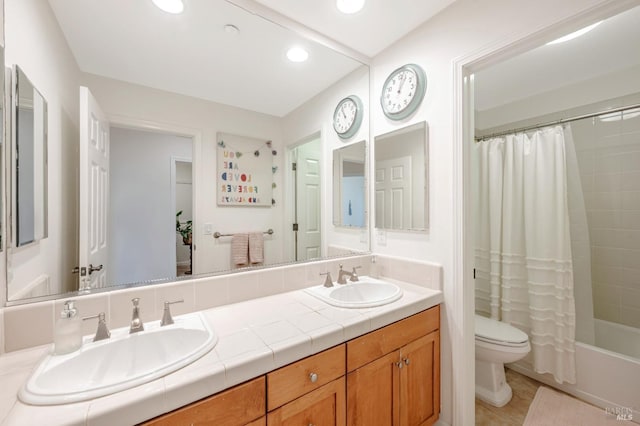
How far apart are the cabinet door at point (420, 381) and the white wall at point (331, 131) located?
2.46 ft

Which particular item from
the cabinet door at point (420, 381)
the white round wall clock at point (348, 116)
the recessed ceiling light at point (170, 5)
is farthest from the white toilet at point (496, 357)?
the recessed ceiling light at point (170, 5)

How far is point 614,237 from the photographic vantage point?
2119mm

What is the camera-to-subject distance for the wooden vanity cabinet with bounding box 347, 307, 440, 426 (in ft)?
3.44

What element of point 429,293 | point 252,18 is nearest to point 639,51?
point 429,293

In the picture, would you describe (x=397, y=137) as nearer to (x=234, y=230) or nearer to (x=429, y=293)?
(x=429, y=293)

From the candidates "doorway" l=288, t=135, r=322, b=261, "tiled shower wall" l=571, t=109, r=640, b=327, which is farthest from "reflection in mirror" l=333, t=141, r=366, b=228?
"tiled shower wall" l=571, t=109, r=640, b=327

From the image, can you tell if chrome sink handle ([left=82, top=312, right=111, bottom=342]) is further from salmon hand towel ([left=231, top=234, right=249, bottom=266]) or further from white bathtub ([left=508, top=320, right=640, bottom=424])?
white bathtub ([left=508, top=320, right=640, bottom=424])

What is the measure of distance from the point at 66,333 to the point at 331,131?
1685 millimetres

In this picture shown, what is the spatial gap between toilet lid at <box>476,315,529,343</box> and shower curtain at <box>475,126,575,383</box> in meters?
0.23

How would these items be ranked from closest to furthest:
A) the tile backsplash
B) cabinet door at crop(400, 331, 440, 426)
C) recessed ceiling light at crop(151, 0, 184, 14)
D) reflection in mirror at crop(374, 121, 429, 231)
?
the tile backsplash, recessed ceiling light at crop(151, 0, 184, 14), cabinet door at crop(400, 331, 440, 426), reflection in mirror at crop(374, 121, 429, 231)

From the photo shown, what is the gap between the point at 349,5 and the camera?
143cm

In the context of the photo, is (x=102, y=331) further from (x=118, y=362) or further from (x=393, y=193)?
(x=393, y=193)

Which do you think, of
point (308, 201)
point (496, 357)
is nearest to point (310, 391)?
point (308, 201)

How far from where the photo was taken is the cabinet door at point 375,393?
1031 mm
